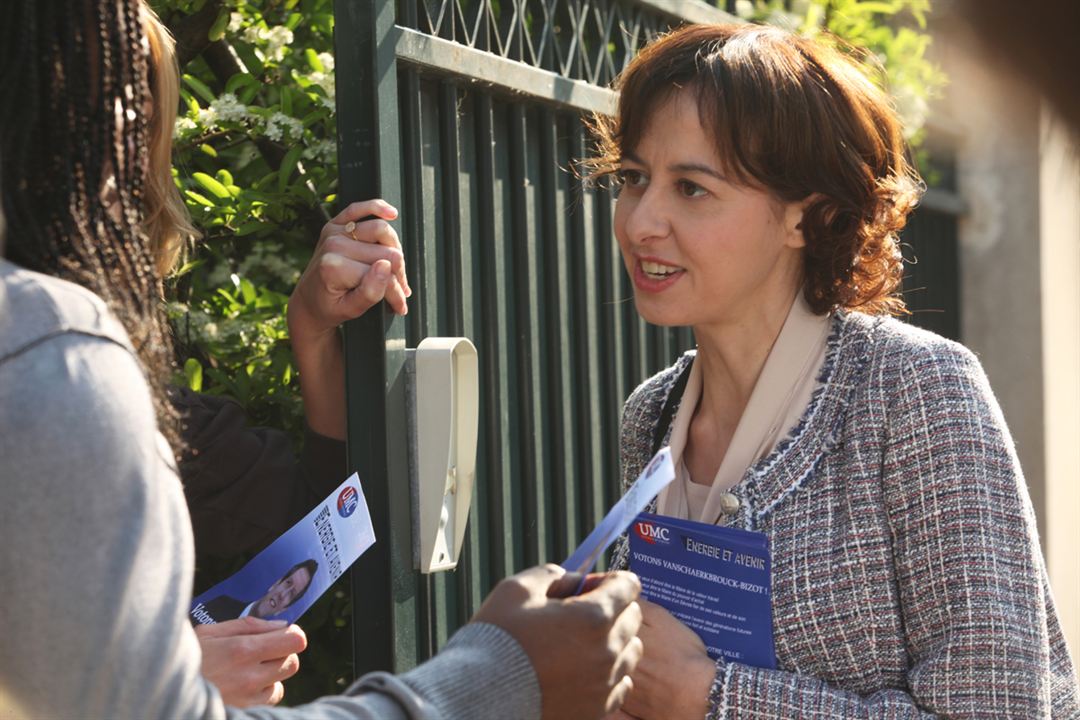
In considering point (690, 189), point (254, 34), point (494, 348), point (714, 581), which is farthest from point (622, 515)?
point (254, 34)

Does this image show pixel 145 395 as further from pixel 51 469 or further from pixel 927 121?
pixel 927 121

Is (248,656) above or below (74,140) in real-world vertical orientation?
below

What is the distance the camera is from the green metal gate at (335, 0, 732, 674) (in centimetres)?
209

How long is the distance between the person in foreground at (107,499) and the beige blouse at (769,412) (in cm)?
69

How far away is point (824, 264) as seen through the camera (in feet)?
7.20

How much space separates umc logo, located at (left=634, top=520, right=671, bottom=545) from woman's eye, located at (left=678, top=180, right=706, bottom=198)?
603mm

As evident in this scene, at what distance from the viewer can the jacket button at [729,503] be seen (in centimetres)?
196

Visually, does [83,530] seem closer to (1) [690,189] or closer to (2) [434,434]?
(2) [434,434]

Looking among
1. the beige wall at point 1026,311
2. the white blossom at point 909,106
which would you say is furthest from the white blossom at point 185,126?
the beige wall at point 1026,311

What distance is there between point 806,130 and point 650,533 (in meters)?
0.75

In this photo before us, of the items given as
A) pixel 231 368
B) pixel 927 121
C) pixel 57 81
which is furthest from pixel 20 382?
pixel 927 121

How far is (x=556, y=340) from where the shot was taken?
8.88ft

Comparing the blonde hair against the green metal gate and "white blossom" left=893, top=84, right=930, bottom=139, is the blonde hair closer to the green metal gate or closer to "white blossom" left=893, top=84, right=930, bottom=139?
the green metal gate

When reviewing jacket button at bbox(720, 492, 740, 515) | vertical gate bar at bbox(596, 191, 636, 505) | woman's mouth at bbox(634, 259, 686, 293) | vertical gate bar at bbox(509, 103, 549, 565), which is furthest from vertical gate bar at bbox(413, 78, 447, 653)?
vertical gate bar at bbox(596, 191, 636, 505)
